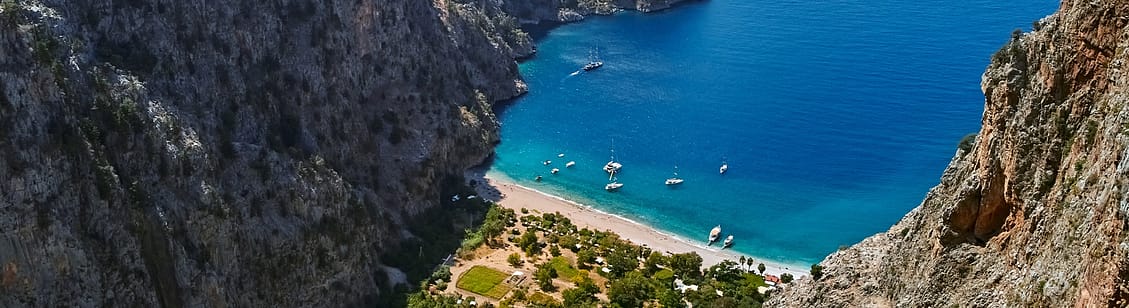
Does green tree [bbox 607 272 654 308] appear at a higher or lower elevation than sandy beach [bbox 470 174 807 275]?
lower

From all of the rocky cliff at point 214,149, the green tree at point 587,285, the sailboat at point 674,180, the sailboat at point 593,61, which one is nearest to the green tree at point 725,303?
the green tree at point 587,285

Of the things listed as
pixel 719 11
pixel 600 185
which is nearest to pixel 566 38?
pixel 719 11

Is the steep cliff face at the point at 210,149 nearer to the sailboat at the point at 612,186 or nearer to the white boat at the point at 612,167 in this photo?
the white boat at the point at 612,167

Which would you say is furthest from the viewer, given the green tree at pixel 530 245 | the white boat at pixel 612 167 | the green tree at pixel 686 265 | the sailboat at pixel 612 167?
the white boat at pixel 612 167

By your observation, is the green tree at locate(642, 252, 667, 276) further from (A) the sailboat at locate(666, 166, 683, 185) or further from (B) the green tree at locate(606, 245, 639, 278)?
(A) the sailboat at locate(666, 166, 683, 185)

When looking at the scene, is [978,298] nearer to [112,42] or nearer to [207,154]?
[207,154]

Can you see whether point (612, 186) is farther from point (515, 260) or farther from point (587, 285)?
point (587, 285)

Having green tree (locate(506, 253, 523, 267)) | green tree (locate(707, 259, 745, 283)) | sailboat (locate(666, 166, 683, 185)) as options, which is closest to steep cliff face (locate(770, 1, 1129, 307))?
green tree (locate(707, 259, 745, 283))
